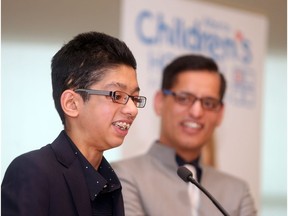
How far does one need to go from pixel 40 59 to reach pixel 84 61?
84 centimetres

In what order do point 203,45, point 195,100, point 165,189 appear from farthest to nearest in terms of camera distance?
point 203,45 < point 195,100 < point 165,189

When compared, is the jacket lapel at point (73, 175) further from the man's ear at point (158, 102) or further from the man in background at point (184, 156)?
the man's ear at point (158, 102)

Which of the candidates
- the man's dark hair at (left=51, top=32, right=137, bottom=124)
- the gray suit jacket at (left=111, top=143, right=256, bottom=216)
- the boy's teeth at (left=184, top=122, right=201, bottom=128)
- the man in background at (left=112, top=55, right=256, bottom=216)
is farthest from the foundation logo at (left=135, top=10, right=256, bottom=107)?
the man's dark hair at (left=51, top=32, right=137, bottom=124)

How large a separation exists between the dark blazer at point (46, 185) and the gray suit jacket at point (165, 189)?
0.64m

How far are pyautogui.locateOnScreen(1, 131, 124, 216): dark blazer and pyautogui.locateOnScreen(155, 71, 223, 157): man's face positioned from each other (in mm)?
967

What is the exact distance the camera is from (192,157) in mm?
2318

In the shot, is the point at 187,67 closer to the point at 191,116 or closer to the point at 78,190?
the point at 191,116

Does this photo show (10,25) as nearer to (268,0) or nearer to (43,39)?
(43,39)

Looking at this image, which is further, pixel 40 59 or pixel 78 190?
pixel 40 59

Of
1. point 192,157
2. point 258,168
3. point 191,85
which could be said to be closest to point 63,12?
point 191,85

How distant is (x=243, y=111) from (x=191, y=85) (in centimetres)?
70

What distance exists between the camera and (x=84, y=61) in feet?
4.52

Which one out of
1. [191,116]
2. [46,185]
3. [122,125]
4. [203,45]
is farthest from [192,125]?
[46,185]

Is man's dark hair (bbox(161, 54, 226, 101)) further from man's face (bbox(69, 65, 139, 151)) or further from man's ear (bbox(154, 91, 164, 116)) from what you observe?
man's face (bbox(69, 65, 139, 151))
